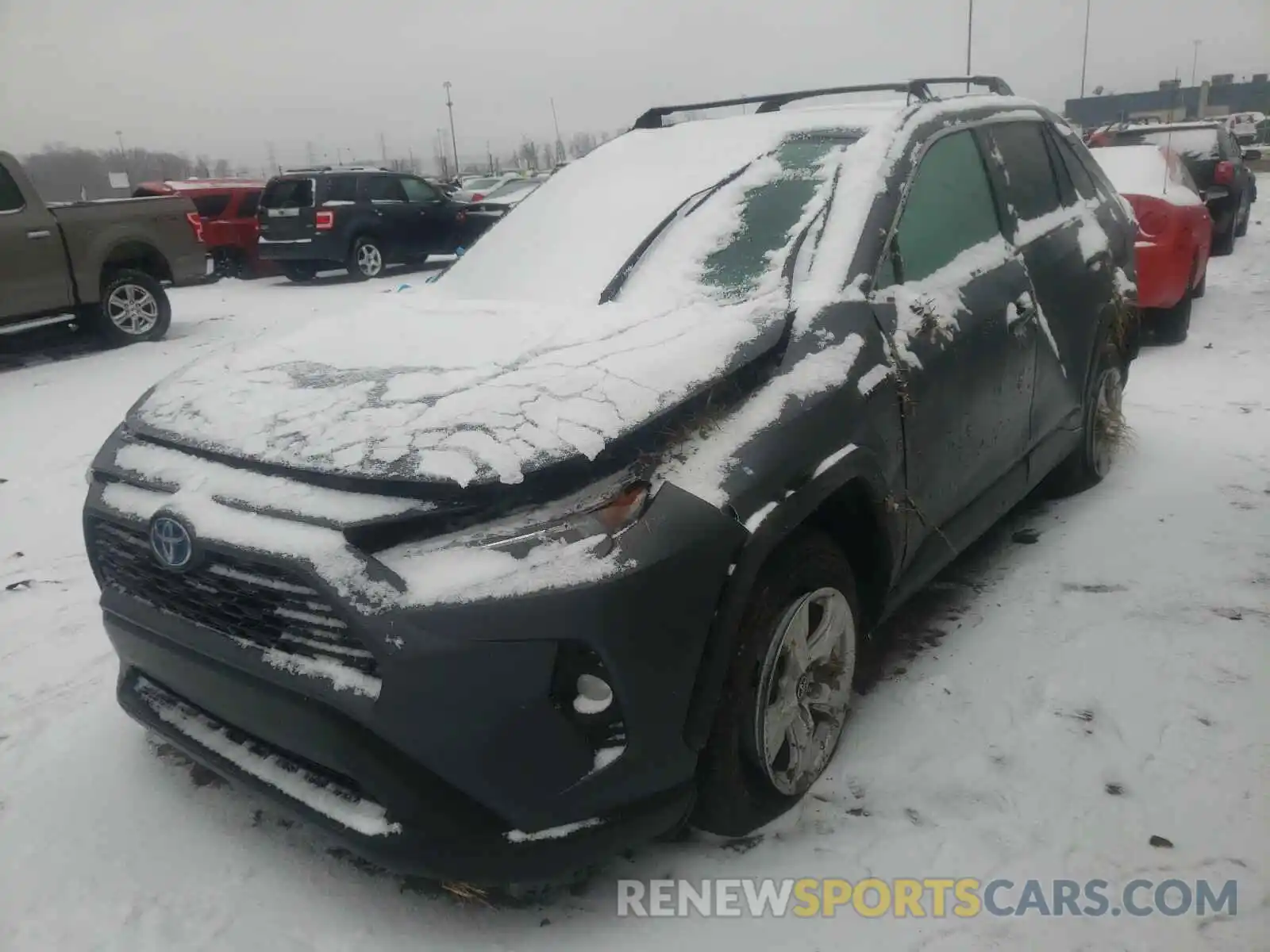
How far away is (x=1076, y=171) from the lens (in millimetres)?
4273

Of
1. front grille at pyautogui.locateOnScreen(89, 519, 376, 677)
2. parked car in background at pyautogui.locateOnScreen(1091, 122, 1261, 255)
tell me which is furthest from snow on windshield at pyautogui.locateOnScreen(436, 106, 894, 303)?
parked car in background at pyautogui.locateOnScreen(1091, 122, 1261, 255)

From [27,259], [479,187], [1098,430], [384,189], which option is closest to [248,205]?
[384,189]

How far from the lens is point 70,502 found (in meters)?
4.94

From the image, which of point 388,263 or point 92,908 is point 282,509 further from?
point 388,263

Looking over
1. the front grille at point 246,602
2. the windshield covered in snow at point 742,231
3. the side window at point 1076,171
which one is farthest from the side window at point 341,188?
the front grille at point 246,602

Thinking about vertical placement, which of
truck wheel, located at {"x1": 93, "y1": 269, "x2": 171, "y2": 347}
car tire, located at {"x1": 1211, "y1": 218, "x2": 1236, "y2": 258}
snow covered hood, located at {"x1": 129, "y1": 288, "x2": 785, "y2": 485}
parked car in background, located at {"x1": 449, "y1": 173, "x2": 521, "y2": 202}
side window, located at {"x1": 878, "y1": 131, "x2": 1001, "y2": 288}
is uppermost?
side window, located at {"x1": 878, "y1": 131, "x2": 1001, "y2": 288}

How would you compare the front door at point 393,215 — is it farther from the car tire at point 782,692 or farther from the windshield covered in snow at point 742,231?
the car tire at point 782,692

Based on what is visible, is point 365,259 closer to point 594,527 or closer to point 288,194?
point 288,194

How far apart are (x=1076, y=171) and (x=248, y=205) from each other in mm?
13927

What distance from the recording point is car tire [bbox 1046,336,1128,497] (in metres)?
4.16

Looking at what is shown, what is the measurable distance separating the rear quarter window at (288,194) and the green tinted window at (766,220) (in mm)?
11888

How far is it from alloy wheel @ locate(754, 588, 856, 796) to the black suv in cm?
1229

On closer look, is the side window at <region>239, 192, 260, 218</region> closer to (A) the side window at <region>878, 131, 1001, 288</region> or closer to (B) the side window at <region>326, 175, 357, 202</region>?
(B) the side window at <region>326, 175, 357, 202</region>

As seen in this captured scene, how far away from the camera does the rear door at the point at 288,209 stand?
13148mm
